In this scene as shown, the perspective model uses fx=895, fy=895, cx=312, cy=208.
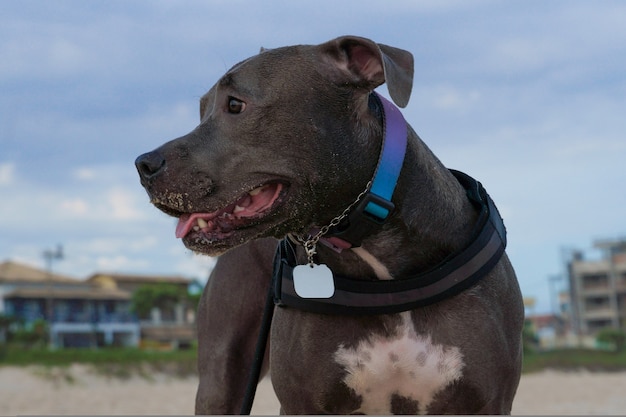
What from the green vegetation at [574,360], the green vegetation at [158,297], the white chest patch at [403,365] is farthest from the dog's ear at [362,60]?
the green vegetation at [158,297]

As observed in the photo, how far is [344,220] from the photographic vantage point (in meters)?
3.76

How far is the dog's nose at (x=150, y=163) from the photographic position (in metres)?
3.51

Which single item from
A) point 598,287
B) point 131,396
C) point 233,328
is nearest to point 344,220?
point 233,328

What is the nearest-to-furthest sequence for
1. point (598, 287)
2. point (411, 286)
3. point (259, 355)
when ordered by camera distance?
point (411, 286) < point (259, 355) < point (598, 287)

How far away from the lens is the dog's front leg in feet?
16.7

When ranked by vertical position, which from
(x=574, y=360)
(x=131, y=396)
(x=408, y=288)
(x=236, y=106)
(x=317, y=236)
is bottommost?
(x=574, y=360)

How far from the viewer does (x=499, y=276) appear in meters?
4.09

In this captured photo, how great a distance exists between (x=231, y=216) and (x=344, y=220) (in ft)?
1.56

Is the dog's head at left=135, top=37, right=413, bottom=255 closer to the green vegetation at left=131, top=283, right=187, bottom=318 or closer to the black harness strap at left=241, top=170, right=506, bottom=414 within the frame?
the black harness strap at left=241, top=170, right=506, bottom=414

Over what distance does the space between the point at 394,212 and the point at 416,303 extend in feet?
1.36

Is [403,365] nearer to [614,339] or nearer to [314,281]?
[314,281]

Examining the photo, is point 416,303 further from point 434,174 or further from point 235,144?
point 235,144

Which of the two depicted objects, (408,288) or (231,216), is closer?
(231,216)

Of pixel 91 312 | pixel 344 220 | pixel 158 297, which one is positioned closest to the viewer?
pixel 344 220
